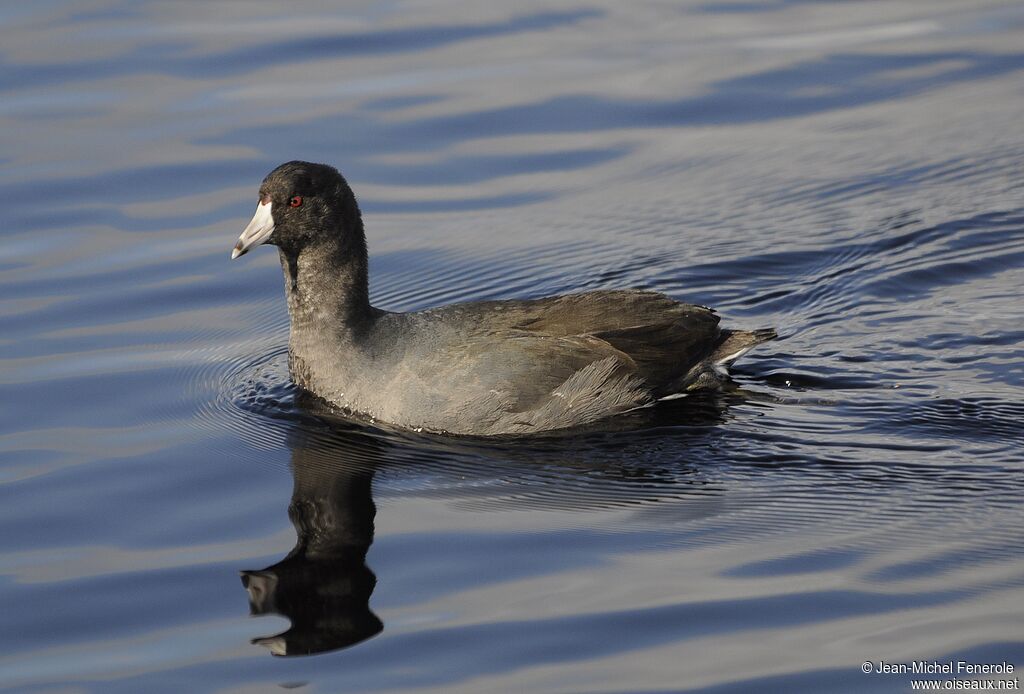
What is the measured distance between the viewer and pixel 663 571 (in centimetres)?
630

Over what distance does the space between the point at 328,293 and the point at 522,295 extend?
6.28 ft

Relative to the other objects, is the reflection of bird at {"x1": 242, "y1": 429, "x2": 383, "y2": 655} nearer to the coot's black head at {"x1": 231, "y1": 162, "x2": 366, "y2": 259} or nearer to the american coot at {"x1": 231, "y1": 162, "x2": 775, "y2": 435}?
the american coot at {"x1": 231, "y1": 162, "x2": 775, "y2": 435}

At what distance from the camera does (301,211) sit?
8367 millimetres

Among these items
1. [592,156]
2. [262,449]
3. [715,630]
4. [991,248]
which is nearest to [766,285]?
[991,248]

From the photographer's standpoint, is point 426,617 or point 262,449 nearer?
point 426,617

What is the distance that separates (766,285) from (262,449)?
3.69 metres

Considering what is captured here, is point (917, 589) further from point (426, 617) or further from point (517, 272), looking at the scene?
point (517, 272)

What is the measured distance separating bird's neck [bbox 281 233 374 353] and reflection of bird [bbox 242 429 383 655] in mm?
902

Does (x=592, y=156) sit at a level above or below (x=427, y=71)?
below

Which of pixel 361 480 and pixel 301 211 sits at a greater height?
pixel 301 211

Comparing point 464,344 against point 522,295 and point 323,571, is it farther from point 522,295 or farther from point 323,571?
point 522,295

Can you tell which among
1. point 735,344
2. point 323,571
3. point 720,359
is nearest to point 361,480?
point 323,571

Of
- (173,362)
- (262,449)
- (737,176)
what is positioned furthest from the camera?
(737,176)

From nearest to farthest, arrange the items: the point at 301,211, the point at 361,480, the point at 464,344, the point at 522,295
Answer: the point at 361,480 < the point at 464,344 < the point at 301,211 < the point at 522,295
